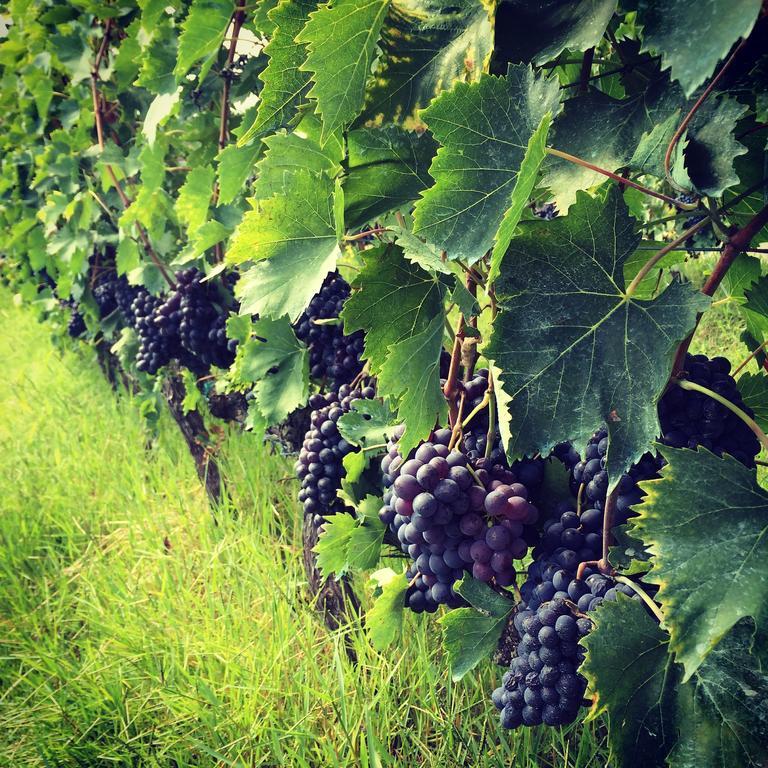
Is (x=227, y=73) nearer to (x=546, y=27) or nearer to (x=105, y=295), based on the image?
(x=546, y=27)

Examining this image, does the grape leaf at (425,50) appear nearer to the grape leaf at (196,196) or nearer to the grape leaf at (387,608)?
the grape leaf at (387,608)

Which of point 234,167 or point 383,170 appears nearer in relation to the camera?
point 383,170

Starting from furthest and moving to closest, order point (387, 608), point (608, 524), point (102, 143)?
point (102, 143)
point (387, 608)
point (608, 524)

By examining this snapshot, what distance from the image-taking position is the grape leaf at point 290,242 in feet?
3.75

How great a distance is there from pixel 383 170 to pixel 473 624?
29.8 inches

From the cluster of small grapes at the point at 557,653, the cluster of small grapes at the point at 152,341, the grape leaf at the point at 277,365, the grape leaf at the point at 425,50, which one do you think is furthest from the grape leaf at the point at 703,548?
the cluster of small grapes at the point at 152,341

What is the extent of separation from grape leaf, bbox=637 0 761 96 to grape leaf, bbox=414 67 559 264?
0.15m

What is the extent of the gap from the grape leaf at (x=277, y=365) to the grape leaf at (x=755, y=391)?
1005 millimetres

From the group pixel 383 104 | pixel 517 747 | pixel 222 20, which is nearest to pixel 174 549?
pixel 517 747

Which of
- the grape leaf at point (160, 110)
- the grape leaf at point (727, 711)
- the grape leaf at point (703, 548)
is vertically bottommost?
the grape leaf at point (727, 711)

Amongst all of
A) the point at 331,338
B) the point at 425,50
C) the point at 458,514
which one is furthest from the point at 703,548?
the point at 331,338

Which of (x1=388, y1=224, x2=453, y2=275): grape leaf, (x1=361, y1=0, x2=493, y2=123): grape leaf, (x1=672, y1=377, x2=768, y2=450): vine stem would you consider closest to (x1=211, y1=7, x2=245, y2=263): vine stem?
(x1=361, y1=0, x2=493, y2=123): grape leaf

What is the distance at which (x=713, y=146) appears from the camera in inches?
33.8

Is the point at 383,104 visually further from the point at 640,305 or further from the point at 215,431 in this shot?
the point at 215,431
